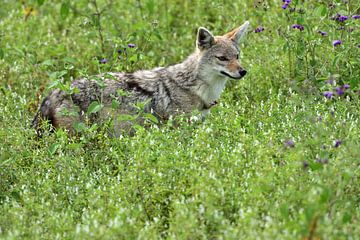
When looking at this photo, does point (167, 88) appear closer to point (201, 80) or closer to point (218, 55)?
point (201, 80)

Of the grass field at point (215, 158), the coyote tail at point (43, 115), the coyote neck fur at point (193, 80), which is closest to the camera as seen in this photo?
the grass field at point (215, 158)

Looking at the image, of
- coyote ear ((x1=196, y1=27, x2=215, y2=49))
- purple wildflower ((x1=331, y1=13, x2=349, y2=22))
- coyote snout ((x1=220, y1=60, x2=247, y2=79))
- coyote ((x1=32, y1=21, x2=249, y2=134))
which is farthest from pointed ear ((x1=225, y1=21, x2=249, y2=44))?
purple wildflower ((x1=331, y1=13, x2=349, y2=22))

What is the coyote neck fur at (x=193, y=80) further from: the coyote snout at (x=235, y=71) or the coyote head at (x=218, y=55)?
the coyote snout at (x=235, y=71)

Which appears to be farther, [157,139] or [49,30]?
[49,30]

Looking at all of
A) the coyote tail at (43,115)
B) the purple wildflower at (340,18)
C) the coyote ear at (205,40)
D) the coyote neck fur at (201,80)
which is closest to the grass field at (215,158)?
the purple wildflower at (340,18)

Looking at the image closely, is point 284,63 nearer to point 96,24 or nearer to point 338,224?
point 96,24

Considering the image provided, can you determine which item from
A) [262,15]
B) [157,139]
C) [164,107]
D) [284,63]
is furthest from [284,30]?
[157,139]

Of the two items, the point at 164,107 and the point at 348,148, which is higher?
the point at 348,148

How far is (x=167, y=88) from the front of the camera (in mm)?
8734

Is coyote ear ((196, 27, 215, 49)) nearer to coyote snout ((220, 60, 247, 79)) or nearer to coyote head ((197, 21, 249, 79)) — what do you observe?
coyote head ((197, 21, 249, 79))

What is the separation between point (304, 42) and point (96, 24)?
260cm

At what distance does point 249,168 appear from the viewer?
21.2ft

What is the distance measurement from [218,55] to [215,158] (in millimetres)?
2559

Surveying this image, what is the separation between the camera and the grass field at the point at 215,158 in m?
5.69
